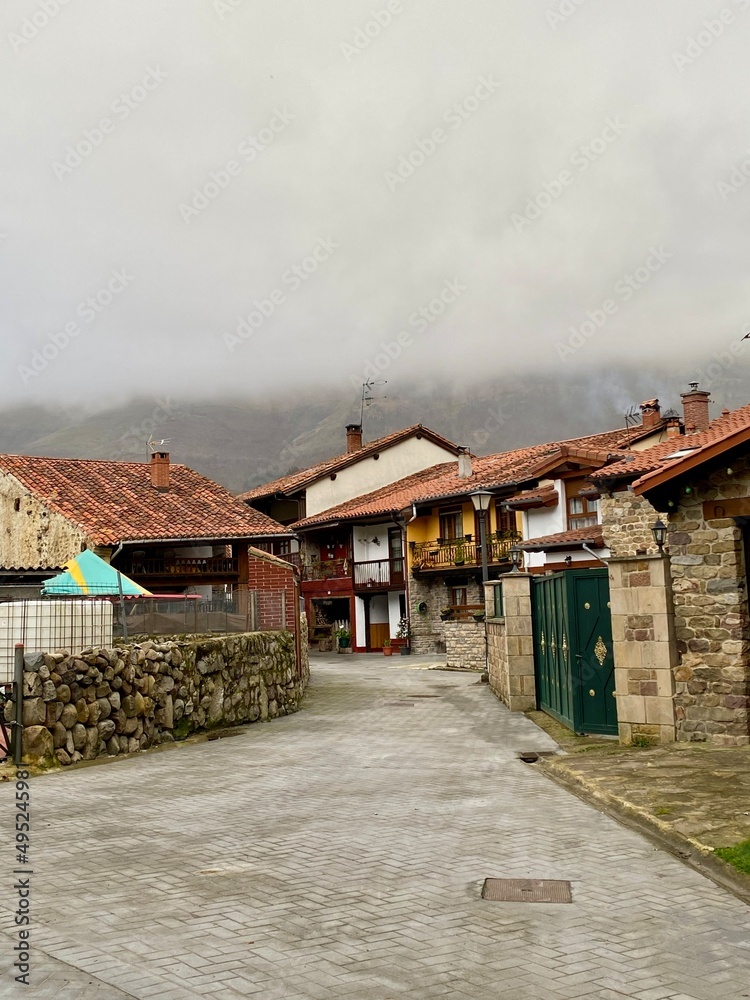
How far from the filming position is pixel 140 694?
12.9 m

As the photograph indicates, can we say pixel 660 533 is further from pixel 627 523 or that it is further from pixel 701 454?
pixel 627 523

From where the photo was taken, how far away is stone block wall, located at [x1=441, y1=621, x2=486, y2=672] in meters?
29.0

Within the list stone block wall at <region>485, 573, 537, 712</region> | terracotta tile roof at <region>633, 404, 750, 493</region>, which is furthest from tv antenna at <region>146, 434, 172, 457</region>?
terracotta tile roof at <region>633, 404, 750, 493</region>

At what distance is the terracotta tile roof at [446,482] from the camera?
37.0 meters

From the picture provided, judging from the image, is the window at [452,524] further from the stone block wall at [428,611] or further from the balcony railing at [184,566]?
the balcony railing at [184,566]

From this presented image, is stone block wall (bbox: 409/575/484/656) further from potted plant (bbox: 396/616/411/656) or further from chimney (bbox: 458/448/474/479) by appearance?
chimney (bbox: 458/448/474/479)

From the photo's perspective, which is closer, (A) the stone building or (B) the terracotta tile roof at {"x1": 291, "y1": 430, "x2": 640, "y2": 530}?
(A) the stone building

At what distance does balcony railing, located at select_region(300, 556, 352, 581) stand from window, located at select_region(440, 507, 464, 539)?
19.4 feet

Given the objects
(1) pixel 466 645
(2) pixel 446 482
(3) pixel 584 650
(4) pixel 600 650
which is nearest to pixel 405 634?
(2) pixel 446 482

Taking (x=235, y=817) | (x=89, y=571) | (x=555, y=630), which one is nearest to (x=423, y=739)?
(x=555, y=630)

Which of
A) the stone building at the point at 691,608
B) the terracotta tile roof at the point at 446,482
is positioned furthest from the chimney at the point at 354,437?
the stone building at the point at 691,608

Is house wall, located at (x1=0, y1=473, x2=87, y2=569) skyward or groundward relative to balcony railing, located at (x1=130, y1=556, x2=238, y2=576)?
skyward

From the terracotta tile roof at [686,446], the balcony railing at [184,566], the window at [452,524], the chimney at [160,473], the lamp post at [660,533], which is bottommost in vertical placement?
the lamp post at [660,533]

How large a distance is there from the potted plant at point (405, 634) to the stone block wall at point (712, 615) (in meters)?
28.7
